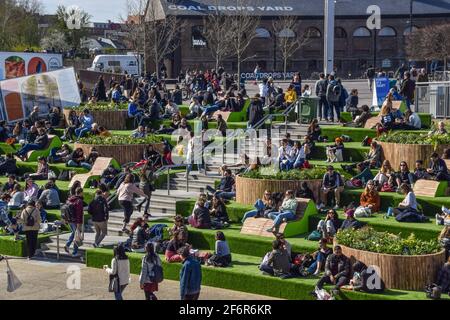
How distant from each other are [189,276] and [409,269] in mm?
4825

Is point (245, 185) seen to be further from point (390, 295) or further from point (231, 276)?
point (390, 295)

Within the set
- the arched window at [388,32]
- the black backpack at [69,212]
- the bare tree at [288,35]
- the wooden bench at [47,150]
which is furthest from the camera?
the arched window at [388,32]

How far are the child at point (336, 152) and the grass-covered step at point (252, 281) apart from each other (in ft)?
23.1

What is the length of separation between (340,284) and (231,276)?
2.71m

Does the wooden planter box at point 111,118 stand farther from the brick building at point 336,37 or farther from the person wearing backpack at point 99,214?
the brick building at point 336,37

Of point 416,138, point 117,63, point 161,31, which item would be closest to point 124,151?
point 416,138

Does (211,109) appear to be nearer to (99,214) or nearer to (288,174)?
(288,174)

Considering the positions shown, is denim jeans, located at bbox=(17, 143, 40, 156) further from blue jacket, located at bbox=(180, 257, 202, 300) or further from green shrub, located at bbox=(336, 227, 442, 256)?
blue jacket, located at bbox=(180, 257, 202, 300)

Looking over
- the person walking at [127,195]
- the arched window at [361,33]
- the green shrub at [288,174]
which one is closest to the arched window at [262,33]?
the arched window at [361,33]

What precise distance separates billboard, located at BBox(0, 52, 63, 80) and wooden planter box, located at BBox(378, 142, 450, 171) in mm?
23509

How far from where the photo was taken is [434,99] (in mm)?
34156

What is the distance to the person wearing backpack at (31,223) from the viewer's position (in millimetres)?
24016

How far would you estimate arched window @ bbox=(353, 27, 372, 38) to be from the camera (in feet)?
247

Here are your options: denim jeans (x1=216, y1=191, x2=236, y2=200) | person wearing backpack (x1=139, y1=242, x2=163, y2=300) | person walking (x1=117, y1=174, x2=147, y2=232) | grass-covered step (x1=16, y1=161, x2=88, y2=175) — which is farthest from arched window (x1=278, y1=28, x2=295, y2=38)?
person wearing backpack (x1=139, y1=242, x2=163, y2=300)
